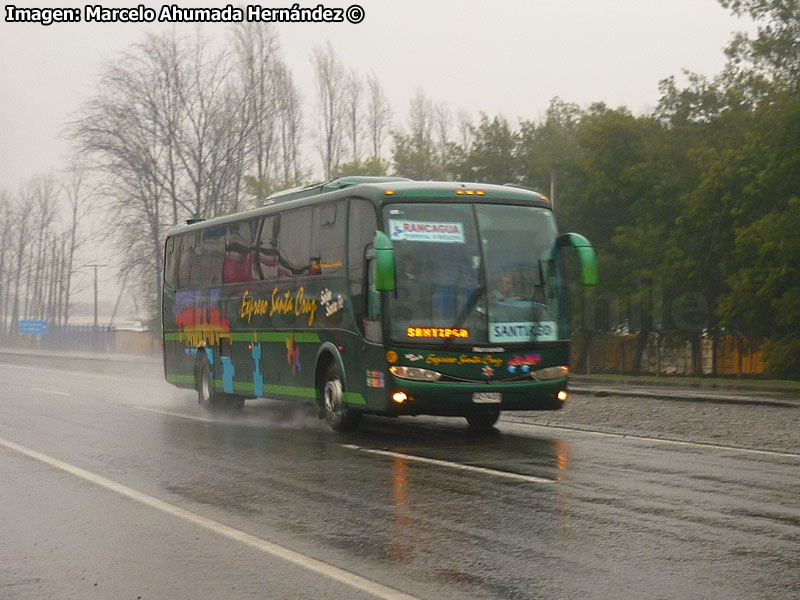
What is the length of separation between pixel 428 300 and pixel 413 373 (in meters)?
0.90

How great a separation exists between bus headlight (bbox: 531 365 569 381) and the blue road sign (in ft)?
296

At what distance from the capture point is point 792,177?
1638 inches

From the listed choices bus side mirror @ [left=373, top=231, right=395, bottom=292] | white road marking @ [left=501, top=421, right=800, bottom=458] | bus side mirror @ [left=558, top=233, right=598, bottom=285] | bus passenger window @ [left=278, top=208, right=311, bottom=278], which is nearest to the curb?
white road marking @ [left=501, top=421, right=800, bottom=458]


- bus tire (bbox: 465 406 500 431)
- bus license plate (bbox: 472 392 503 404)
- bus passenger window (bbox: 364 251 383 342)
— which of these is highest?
bus passenger window (bbox: 364 251 383 342)

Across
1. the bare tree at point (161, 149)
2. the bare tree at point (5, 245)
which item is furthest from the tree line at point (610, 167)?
the bare tree at point (5, 245)

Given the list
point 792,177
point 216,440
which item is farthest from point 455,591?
point 792,177

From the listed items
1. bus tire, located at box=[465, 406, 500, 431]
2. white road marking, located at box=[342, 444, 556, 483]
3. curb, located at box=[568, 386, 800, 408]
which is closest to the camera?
white road marking, located at box=[342, 444, 556, 483]

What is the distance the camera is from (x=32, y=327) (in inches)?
3957

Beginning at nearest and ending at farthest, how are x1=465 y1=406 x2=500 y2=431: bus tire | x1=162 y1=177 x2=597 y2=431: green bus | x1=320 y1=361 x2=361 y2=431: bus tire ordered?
1. x1=162 y1=177 x2=597 y2=431: green bus
2. x1=320 y1=361 x2=361 y2=431: bus tire
3. x1=465 y1=406 x2=500 y2=431: bus tire

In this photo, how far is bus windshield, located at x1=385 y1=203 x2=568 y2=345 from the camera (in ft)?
48.5

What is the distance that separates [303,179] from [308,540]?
61595mm

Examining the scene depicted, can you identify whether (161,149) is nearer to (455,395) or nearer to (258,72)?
(258,72)

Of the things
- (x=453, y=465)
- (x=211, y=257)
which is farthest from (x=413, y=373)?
(x=211, y=257)

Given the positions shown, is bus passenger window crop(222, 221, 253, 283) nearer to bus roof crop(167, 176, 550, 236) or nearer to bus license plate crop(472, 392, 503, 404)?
bus roof crop(167, 176, 550, 236)
